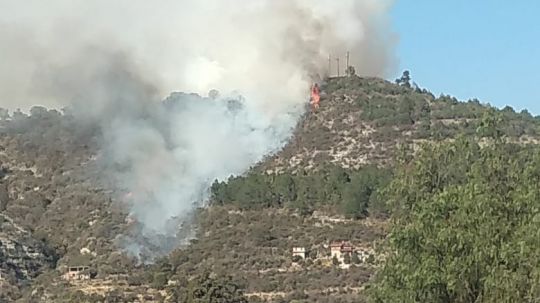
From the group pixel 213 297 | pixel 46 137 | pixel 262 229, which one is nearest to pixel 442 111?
pixel 262 229

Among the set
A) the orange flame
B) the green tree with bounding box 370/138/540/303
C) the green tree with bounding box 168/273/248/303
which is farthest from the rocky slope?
the green tree with bounding box 370/138/540/303

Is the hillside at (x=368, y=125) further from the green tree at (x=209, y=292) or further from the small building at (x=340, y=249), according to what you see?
the green tree at (x=209, y=292)

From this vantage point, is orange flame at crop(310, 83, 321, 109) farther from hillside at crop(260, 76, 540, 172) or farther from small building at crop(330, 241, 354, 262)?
small building at crop(330, 241, 354, 262)

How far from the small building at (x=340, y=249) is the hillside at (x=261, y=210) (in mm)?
534

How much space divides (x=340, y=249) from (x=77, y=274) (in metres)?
20.5

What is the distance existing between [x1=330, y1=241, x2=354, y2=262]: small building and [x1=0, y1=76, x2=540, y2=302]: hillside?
1.75ft

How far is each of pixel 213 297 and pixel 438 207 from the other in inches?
1318

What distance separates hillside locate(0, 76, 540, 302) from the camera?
8025cm

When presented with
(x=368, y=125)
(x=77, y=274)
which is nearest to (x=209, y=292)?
(x=77, y=274)

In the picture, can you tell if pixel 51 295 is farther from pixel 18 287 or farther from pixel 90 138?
pixel 90 138

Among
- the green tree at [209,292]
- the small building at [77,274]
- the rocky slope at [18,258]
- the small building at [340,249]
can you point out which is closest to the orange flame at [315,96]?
the small building at [340,249]

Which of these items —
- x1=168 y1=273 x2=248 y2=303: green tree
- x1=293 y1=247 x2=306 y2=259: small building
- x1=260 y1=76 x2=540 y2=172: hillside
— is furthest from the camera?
x1=260 y1=76 x2=540 y2=172: hillside

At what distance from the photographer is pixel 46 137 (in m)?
119

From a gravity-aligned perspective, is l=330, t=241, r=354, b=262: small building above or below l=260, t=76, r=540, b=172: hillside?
below
